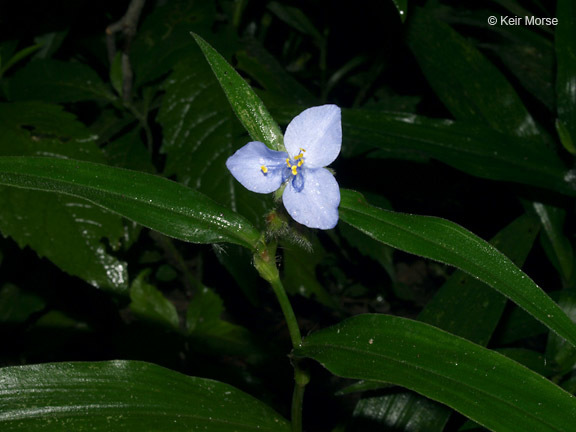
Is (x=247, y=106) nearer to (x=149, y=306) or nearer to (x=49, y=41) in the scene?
(x=149, y=306)

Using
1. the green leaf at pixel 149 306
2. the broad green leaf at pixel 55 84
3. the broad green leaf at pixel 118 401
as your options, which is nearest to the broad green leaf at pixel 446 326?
the broad green leaf at pixel 118 401

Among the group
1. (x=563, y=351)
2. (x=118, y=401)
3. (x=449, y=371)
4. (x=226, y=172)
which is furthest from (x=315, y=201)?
(x=563, y=351)

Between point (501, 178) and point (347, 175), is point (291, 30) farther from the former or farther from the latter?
point (501, 178)

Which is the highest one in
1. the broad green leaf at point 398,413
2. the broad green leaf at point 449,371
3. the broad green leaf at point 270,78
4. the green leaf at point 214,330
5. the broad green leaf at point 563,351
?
the broad green leaf at point 270,78

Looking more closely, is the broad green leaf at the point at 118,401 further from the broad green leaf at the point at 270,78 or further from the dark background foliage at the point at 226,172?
the broad green leaf at the point at 270,78

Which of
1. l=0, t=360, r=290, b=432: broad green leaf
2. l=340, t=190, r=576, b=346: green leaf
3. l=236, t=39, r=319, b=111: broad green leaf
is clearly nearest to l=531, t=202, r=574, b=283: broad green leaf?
l=236, t=39, r=319, b=111: broad green leaf

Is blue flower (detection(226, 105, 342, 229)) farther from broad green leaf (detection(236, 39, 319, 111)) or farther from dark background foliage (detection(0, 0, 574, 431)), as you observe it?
broad green leaf (detection(236, 39, 319, 111))

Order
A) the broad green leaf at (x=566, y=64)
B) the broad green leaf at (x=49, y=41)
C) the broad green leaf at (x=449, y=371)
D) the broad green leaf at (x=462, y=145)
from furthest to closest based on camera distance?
the broad green leaf at (x=49, y=41)
the broad green leaf at (x=566, y=64)
the broad green leaf at (x=462, y=145)
the broad green leaf at (x=449, y=371)
